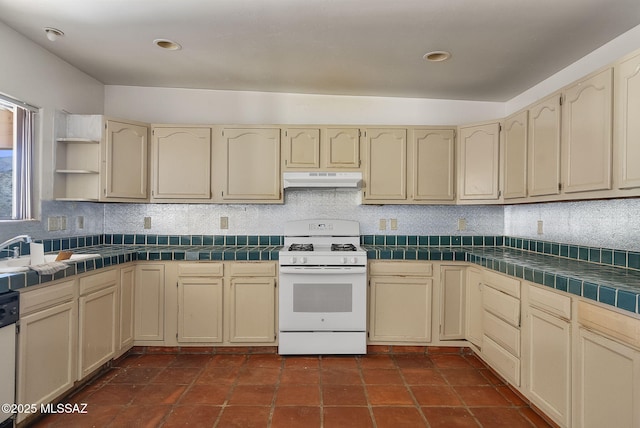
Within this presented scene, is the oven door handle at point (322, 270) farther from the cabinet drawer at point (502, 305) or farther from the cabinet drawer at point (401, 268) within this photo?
the cabinet drawer at point (502, 305)

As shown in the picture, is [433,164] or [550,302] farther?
[433,164]

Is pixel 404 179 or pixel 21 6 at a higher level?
pixel 21 6

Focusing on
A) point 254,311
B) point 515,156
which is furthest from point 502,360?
point 254,311

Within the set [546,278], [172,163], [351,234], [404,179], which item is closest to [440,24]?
[404,179]

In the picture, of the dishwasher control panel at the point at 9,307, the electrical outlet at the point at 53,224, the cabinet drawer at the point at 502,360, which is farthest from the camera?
the electrical outlet at the point at 53,224

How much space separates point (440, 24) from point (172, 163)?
246cm

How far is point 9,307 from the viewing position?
1.68 metres

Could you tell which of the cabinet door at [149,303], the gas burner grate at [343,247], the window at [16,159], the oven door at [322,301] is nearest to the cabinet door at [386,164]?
the gas burner grate at [343,247]

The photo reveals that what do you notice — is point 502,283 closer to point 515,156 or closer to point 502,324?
point 502,324

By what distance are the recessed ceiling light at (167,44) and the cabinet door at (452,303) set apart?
277 cm

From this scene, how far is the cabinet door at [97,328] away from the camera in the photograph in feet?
7.37

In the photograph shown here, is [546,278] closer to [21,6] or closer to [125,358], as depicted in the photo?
[125,358]

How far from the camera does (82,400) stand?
85.6 inches

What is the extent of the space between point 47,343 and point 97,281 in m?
0.52
